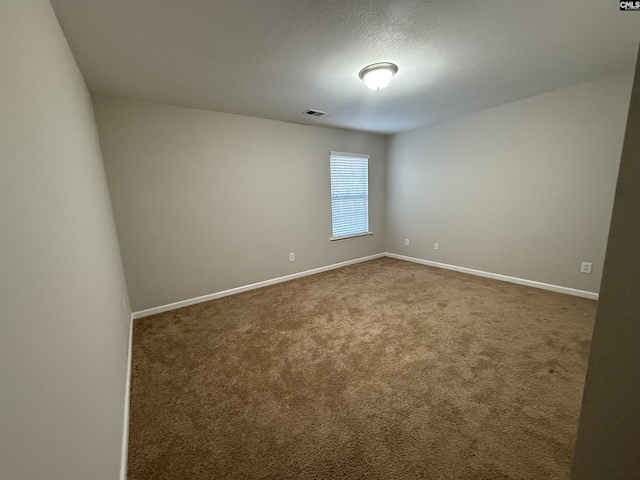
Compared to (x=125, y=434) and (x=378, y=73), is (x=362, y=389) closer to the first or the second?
(x=125, y=434)

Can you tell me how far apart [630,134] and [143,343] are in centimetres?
322

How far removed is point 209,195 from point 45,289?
2.69 m

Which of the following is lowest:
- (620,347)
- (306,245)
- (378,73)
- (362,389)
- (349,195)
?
(362,389)

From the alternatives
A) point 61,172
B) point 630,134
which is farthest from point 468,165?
point 61,172

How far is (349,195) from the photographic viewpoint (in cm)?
466

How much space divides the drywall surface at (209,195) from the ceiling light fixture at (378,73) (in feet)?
5.86

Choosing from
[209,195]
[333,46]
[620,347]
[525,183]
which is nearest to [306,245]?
[209,195]

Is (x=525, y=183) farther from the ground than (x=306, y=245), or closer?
farther from the ground

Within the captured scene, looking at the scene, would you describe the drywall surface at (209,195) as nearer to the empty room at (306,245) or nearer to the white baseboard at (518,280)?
the empty room at (306,245)

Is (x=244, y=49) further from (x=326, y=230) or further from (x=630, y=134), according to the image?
(x=326, y=230)

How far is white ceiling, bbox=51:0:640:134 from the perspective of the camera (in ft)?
4.88

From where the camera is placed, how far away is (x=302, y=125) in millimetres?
3912

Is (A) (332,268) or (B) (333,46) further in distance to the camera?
(A) (332,268)

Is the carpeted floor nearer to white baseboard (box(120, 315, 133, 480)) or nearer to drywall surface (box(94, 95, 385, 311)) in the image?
white baseboard (box(120, 315, 133, 480))
